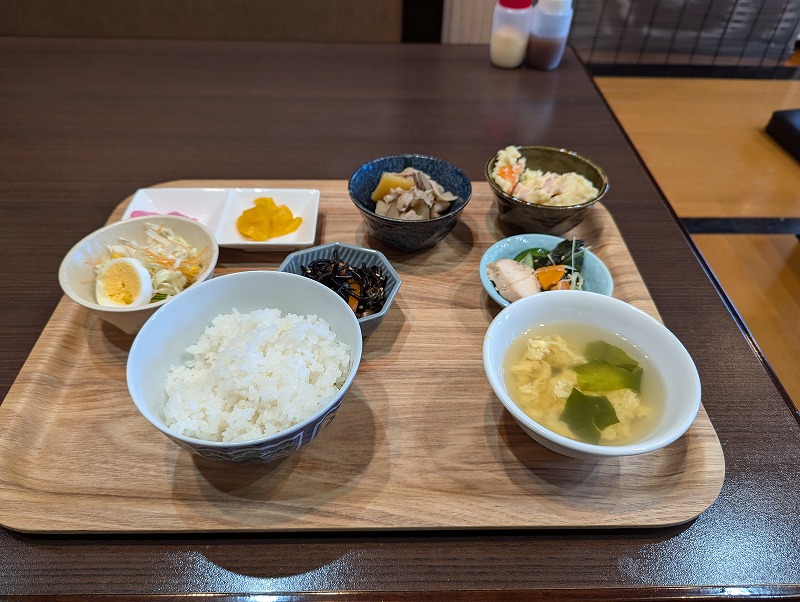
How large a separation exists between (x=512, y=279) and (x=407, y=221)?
13.2 inches

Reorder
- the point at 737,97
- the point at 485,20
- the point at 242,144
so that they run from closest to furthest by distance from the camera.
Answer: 1. the point at 242,144
2. the point at 737,97
3. the point at 485,20

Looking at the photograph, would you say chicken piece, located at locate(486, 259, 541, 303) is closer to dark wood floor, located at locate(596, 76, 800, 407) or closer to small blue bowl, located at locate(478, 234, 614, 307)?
small blue bowl, located at locate(478, 234, 614, 307)

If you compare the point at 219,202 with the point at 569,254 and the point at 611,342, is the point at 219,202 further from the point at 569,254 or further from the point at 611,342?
the point at 611,342

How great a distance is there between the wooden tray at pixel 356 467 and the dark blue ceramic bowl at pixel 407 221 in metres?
0.32

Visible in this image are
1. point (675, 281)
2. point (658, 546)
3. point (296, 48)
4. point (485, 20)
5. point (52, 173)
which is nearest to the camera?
point (658, 546)

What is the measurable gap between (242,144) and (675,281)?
1.70m

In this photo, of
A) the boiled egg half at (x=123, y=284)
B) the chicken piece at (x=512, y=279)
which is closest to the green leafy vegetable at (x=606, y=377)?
the chicken piece at (x=512, y=279)

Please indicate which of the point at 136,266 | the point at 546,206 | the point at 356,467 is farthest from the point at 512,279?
the point at 136,266

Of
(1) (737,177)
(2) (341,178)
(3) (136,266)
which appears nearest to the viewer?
(3) (136,266)

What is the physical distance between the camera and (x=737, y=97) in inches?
135

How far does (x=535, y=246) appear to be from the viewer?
1.52 meters

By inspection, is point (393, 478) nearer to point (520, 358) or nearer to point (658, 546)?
point (520, 358)

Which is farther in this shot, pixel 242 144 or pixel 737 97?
pixel 737 97

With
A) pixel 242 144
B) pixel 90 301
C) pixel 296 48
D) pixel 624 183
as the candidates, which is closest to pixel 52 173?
pixel 242 144
